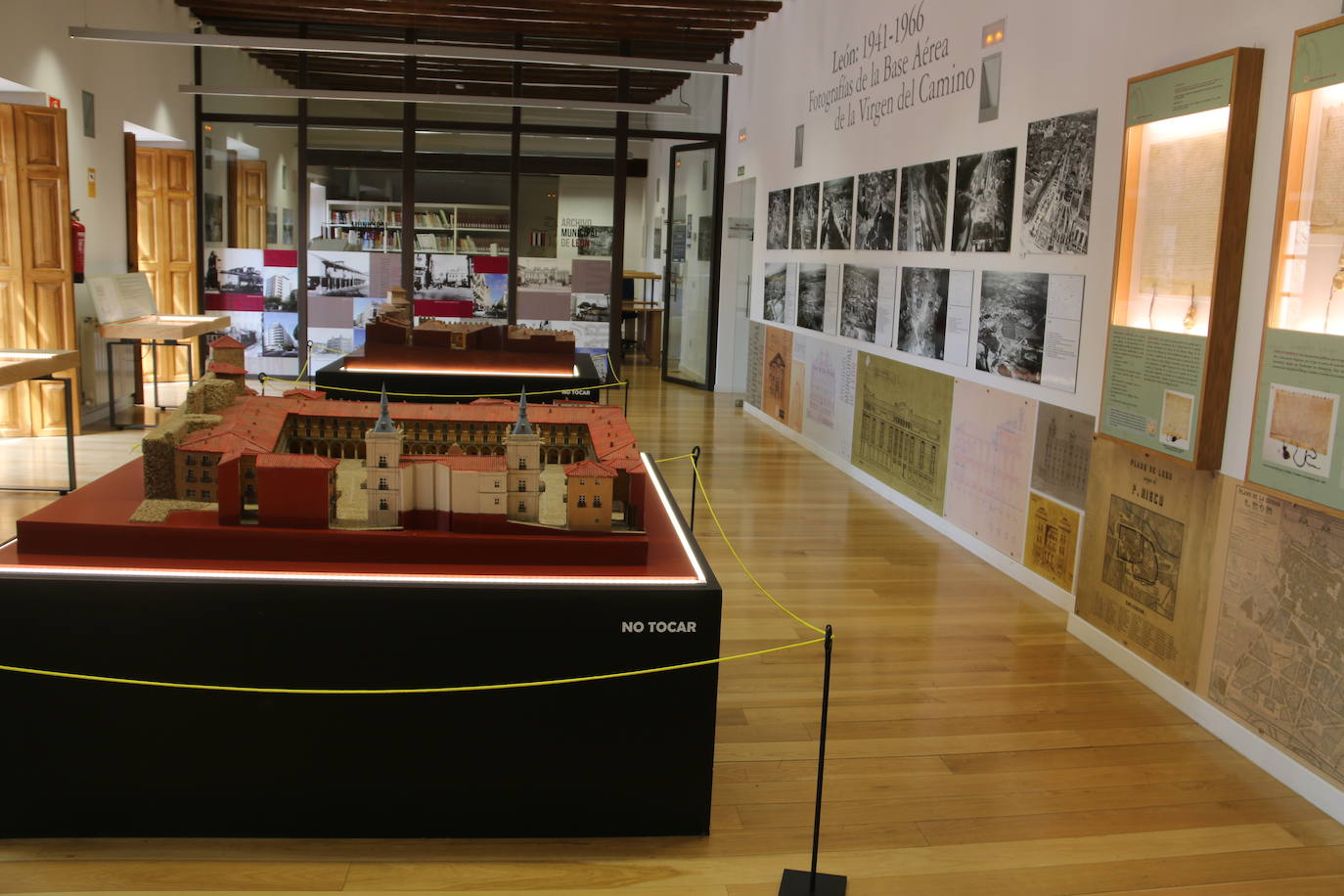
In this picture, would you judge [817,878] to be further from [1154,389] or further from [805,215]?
[805,215]

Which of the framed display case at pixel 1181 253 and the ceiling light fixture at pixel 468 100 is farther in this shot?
the ceiling light fixture at pixel 468 100

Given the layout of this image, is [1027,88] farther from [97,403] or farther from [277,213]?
[277,213]

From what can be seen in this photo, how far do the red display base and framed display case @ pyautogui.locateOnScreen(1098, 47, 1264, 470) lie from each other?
2.42 metres

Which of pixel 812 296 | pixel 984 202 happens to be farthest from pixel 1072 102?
pixel 812 296

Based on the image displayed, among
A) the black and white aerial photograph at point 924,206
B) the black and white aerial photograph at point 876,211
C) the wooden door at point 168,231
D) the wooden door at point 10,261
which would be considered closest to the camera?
the black and white aerial photograph at point 924,206

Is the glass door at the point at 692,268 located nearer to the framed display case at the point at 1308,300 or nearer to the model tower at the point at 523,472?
the framed display case at the point at 1308,300

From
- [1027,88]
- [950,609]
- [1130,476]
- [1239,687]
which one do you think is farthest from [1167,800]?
[1027,88]

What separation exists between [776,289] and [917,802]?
26.8ft

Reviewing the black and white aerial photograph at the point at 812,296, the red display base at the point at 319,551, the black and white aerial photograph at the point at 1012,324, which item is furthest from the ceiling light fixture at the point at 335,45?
the red display base at the point at 319,551

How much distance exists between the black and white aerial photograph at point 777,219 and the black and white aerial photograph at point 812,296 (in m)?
0.75

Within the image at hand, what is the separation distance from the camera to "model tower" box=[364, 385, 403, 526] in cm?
335

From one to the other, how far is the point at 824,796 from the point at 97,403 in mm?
9654

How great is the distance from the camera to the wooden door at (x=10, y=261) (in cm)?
903

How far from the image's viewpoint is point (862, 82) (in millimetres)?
9102
